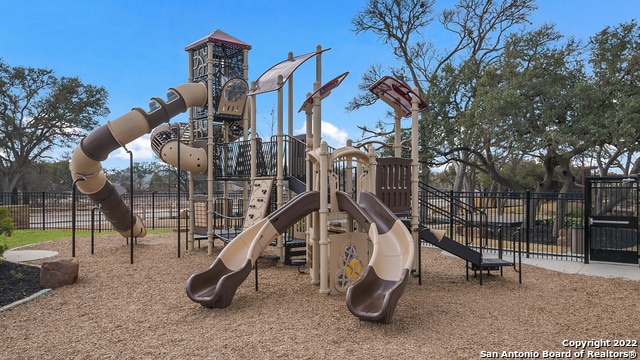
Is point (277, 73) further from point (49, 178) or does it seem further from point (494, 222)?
point (49, 178)

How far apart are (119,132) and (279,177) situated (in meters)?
4.08

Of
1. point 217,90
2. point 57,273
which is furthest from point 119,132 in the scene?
point 57,273

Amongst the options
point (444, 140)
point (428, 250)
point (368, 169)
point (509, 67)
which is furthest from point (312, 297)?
point (444, 140)

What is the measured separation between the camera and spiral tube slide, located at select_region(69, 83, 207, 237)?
10.8 m

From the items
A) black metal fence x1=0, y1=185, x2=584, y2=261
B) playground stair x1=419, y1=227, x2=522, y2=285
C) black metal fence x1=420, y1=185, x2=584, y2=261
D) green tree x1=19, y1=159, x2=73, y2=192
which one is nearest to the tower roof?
black metal fence x1=0, y1=185, x2=584, y2=261

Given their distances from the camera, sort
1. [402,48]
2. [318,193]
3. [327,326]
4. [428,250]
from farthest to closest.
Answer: [402,48] < [428,250] < [318,193] < [327,326]

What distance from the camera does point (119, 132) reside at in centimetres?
1076

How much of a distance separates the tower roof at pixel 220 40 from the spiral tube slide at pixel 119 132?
1.25m

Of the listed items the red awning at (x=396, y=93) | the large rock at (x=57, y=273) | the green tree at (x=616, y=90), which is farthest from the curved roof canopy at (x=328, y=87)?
the green tree at (x=616, y=90)

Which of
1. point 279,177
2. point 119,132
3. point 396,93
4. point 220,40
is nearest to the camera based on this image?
point 396,93

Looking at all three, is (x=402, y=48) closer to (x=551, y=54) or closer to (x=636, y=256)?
(x=551, y=54)

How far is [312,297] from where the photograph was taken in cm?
727

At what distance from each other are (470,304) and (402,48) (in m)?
22.5

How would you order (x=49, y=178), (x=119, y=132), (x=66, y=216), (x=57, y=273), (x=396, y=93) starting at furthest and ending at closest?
(x=49, y=178) < (x=66, y=216) < (x=119, y=132) < (x=396, y=93) < (x=57, y=273)
